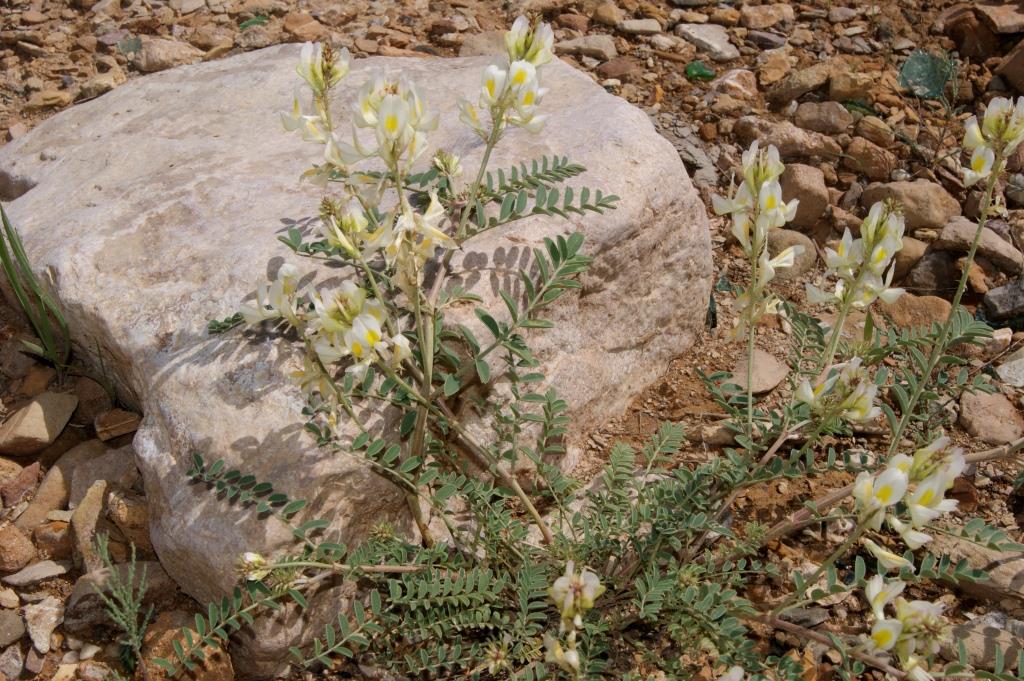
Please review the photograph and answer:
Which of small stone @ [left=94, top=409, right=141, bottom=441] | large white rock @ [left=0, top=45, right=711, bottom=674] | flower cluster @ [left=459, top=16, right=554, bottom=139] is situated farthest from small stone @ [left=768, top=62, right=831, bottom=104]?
small stone @ [left=94, top=409, right=141, bottom=441]

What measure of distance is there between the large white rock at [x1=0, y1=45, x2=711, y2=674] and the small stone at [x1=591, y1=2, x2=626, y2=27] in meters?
1.46

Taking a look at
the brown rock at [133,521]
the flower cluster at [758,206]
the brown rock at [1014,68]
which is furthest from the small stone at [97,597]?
the brown rock at [1014,68]

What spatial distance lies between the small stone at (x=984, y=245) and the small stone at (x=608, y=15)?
2224 mm

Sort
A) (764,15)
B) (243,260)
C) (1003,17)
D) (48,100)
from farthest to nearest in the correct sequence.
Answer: (764,15) → (48,100) → (1003,17) → (243,260)

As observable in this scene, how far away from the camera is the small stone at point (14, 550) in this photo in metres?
3.00

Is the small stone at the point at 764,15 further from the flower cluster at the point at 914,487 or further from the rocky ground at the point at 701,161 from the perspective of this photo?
the flower cluster at the point at 914,487

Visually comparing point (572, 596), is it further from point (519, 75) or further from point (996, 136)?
point (996, 136)

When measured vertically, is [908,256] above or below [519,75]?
below

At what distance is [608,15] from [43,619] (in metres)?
4.10

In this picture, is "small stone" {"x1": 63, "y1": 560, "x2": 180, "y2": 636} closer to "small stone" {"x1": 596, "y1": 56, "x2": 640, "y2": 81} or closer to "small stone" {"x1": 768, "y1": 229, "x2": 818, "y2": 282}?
"small stone" {"x1": 768, "y1": 229, "x2": 818, "y2": 282}

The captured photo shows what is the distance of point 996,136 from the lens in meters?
2.21

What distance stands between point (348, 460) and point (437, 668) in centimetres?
61

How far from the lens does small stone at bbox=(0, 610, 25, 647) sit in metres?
2.82

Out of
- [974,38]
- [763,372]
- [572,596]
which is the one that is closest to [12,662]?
[572,596]
